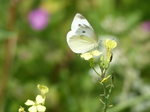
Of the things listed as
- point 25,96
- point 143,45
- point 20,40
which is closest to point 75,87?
point 25,96

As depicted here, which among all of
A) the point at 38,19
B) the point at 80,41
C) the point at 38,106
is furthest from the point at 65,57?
the point at 38,106

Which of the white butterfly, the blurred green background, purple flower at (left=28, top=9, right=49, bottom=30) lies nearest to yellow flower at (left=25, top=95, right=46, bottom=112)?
the white butterfly

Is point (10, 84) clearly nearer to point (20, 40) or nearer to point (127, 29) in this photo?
point (20, 40)

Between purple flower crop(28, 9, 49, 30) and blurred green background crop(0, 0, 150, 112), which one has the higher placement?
purple flower crop(28, 9, 49, 30)

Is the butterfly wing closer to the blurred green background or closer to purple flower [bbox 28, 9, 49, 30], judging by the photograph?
the blurred green background

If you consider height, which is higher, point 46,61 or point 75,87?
point 46,61

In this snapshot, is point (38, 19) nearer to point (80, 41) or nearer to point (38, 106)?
point (80, 41)
